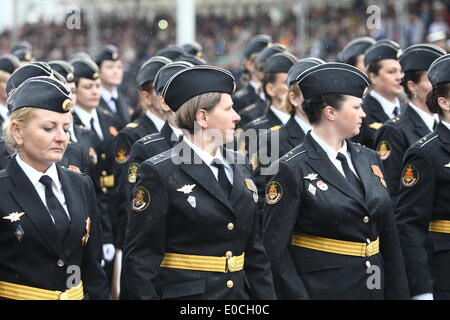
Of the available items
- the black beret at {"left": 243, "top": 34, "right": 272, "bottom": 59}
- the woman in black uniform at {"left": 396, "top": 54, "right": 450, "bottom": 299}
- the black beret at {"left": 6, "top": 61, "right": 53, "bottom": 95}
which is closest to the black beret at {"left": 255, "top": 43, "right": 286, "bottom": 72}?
the black beret at {"left": 243, "top": 34, "right": 272, "bottom": 59}

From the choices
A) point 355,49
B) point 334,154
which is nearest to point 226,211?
point 334,154

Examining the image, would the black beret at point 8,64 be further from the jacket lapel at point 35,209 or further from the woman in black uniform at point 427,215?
the woman in black uniform at point 427,215

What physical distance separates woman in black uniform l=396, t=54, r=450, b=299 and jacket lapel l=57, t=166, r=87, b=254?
1.93m

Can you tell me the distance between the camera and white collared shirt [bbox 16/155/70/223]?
13.6 ft

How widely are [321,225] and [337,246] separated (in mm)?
142

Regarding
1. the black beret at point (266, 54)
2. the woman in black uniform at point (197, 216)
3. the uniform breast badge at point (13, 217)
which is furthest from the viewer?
the black beret at point (266, 54)

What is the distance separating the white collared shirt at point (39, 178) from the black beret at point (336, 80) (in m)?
1.54

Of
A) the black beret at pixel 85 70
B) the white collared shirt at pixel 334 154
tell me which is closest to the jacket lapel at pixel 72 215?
the white collared shirt at pixel 334 154

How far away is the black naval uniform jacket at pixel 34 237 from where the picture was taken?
13.2 ft

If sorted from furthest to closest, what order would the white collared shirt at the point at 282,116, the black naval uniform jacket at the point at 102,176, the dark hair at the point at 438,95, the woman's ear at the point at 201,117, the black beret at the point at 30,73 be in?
the white collared shirt at the point at 282,116
the black naval uniform jacket at the point at 102,176
the black beret at the point at 30,73
the dark hair at the point at 438,95
the woman's ear at the point at 201,117

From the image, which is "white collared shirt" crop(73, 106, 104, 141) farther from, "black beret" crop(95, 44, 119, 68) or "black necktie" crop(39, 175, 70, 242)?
"black necktie" crop(39, 175, 70, 242)
